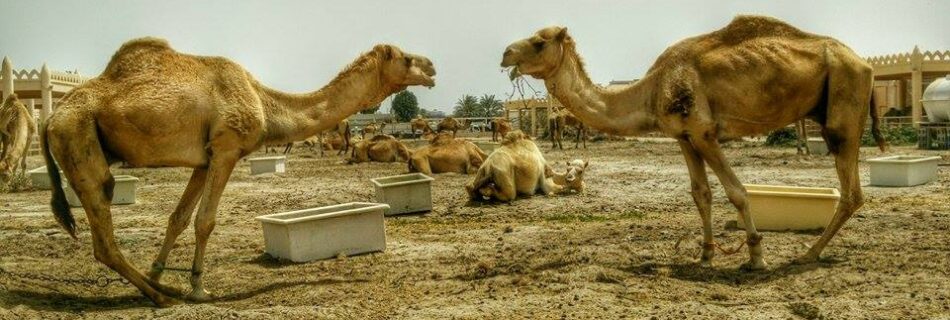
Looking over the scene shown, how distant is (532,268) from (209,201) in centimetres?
274

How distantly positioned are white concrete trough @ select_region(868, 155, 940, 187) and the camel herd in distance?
6.24 m

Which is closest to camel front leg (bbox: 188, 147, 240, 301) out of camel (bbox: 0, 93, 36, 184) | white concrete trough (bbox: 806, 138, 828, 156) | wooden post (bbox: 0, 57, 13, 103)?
camel (bbox: 0, 93, 36, 184)

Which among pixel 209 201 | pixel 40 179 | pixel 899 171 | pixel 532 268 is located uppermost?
pixel 209 201

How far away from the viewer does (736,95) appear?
758 centimetres

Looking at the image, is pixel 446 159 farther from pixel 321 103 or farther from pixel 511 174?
pixel 321 103

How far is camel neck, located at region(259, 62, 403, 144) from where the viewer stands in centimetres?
750

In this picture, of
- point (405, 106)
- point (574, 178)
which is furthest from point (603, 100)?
point (405, 106)

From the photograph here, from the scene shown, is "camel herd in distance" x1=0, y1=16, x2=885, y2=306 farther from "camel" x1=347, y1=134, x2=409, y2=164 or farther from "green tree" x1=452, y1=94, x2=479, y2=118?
"green tree" x1=452, y1=94, x2=479, y2=118

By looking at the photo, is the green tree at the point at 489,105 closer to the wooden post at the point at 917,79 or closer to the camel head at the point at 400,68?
the wooden post at the point at 917,79

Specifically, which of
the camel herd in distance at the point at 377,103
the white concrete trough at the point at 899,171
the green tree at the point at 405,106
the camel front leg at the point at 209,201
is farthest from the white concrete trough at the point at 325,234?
the green tree at the point at 405,106

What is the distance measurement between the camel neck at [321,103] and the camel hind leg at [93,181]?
1.40 metres

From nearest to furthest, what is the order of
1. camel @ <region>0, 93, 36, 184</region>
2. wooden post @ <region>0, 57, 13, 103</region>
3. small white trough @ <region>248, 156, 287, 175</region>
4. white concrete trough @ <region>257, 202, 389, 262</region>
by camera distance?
1. white concrete trough @ <region>257, 202, 389, 262</region>
2. camel @ <region>0, 93, 36, 184</region>
3. small white trough @ <region>248, 156, 287, 175</region>
4. wooden post @ <region>0, 57, 13, 103</region>

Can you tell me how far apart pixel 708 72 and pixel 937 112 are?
23485 millimetres

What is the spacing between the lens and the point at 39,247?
9.44 metres
